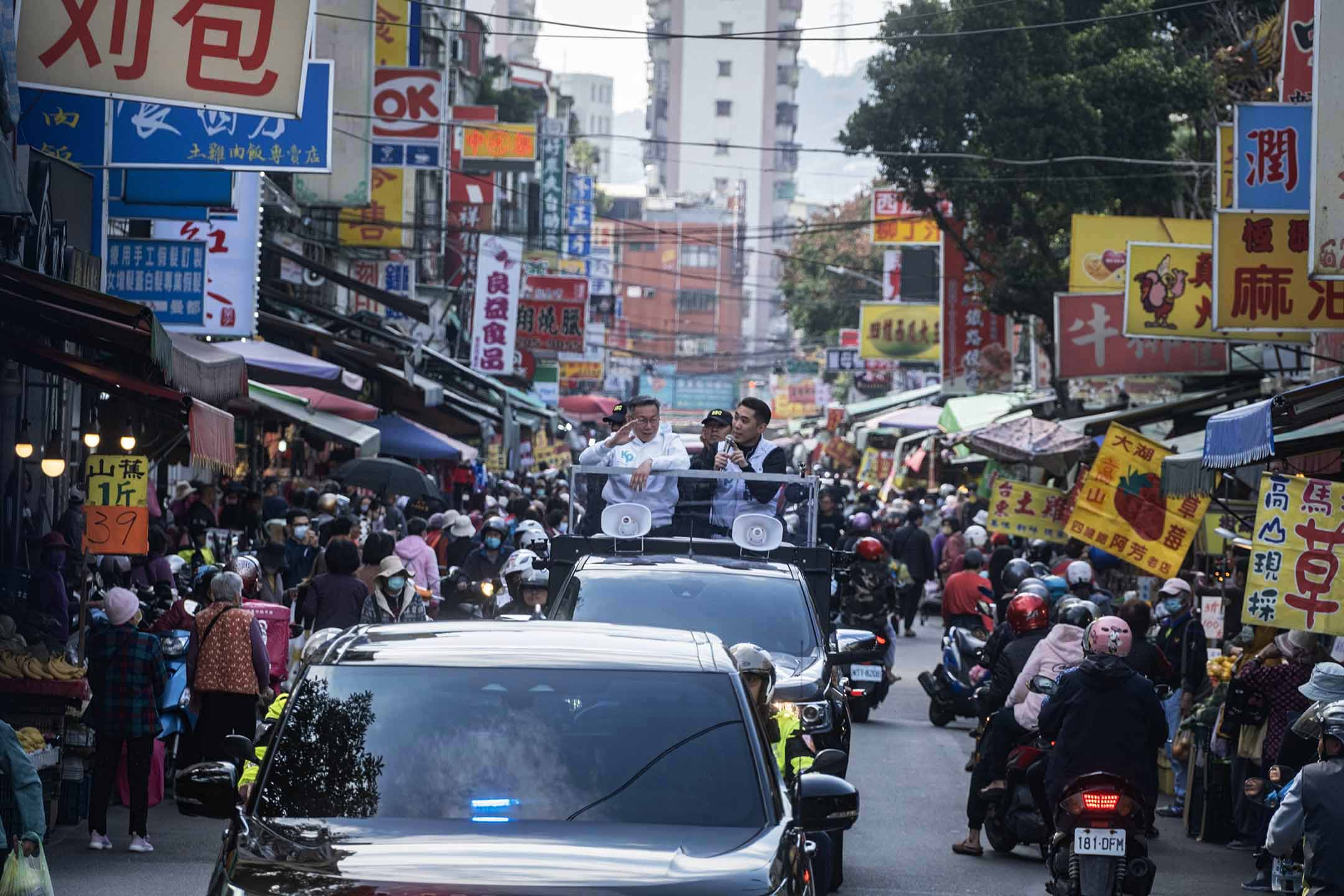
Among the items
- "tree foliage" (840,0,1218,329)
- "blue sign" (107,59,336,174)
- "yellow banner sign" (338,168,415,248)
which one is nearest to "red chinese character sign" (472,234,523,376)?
"yellow banner sign" (338,168,415,248)

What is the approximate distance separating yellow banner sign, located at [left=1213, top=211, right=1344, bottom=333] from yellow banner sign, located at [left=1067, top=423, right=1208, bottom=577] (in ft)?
5.33

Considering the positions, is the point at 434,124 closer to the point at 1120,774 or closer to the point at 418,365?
the point at 418,365

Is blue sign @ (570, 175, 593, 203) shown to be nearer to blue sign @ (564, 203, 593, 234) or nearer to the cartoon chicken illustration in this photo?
blue sign @ (564, 203, 593, 234)

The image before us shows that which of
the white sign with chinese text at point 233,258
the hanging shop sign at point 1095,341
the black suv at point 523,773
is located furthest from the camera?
the hanging shop sign at point 1095,341

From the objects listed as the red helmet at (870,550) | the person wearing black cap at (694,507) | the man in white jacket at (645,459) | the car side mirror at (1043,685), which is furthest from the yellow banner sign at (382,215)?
the car side mirror at (1043,685)

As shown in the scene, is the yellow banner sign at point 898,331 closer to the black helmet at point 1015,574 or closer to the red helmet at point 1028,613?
the black helmet at point 1015,574

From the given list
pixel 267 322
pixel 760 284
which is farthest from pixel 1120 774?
pixel 760 284

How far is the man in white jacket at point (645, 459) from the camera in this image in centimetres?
1320

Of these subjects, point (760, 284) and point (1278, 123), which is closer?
point (1278, 123)

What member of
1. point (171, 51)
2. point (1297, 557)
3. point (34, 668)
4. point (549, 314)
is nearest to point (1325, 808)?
point (1297, 557)

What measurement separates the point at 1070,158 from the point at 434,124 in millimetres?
9974

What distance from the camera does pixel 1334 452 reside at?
52.3ft

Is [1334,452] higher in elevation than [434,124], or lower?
lower

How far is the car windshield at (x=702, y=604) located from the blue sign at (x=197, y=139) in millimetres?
6335
